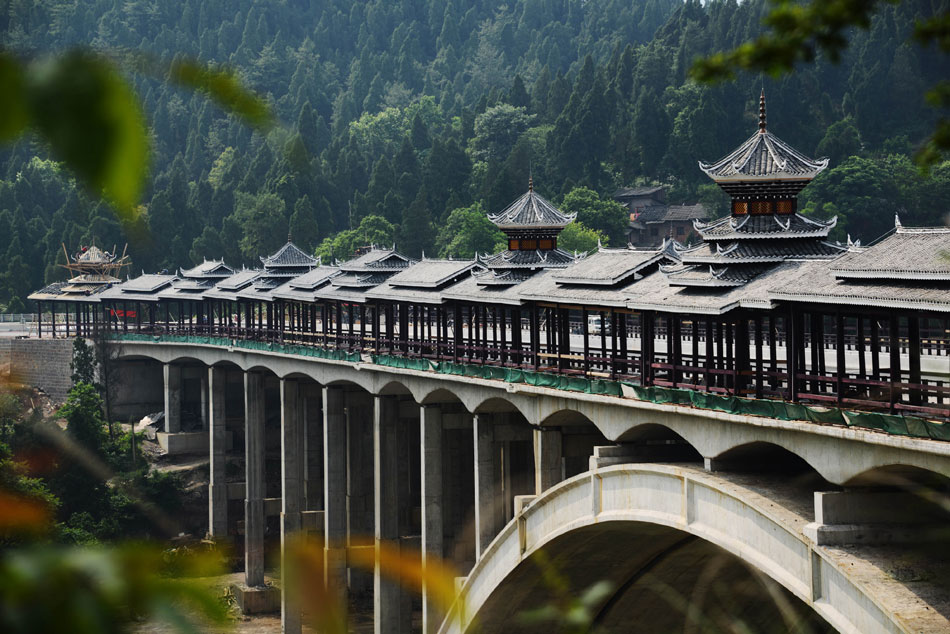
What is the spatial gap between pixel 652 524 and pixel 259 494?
123 ft

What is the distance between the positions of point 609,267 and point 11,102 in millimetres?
36150

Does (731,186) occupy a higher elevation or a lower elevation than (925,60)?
lower

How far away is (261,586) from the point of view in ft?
211

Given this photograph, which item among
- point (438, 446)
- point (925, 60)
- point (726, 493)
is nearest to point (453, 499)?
point (438, 446)

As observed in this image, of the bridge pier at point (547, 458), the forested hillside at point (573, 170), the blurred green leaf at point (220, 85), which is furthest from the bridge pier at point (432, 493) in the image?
the forested hillside at point (573, 170)

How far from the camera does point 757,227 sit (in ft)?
114

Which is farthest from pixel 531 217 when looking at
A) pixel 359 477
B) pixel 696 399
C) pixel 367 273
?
pixel 696 399

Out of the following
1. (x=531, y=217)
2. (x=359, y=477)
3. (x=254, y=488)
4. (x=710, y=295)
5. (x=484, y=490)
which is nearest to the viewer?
(x=710, y=295)

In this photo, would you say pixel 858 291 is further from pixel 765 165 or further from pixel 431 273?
pixel 431 273

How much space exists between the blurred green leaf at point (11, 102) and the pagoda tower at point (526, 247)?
42.7m

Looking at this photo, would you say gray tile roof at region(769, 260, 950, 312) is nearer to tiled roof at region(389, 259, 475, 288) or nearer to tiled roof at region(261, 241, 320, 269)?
tiled roof at region(389, 259, 475, 288)

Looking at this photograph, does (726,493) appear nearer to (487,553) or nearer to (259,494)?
(487,553)

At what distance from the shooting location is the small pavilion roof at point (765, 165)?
35.8 metres

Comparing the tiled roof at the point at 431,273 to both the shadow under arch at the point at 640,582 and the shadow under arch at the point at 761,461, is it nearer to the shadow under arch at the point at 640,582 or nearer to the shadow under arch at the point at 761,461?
the shadow under arch at the point at 640,582
